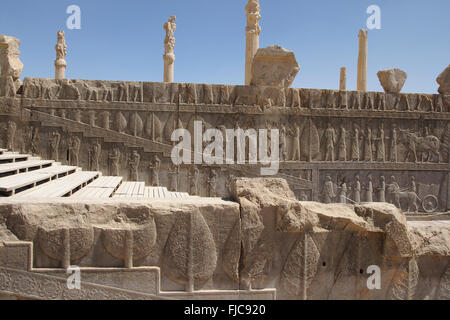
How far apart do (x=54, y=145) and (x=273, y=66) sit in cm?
633

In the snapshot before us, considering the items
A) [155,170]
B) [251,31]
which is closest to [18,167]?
[155,170]

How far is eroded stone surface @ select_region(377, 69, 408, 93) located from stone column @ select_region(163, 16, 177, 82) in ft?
34.1

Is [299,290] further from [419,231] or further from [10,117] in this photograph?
[10,117]

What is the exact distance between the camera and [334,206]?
12.9 ft

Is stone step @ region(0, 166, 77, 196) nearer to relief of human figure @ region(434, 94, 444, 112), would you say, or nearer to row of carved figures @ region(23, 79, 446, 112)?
row of carved figures @ region(23, 79, 446, 112)

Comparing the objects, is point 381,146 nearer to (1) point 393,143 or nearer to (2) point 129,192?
(1) point 393,143

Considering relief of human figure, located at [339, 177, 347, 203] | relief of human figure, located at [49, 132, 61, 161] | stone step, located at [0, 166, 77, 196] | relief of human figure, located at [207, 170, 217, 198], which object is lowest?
relief of human figure, located at [339, 177, 347, 203]

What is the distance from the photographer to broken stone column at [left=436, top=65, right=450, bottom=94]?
34.2ft

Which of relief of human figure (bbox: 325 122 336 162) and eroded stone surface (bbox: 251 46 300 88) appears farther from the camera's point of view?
relief of human figure (bbox: 325 122 336 162)

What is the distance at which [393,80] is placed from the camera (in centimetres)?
1012

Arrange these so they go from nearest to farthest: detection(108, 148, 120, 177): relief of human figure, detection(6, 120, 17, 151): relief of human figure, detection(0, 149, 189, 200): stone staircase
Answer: detection(0, 149, 189, 200): stone staircase → detection(6, 120, 17, 151): relief of human figure → detection(108, 148, 120, 177): relief of human figure

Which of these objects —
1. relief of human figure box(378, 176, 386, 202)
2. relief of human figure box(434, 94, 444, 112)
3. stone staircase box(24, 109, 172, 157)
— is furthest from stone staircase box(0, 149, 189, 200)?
relief of human figure box(434, 94, 444, 112)

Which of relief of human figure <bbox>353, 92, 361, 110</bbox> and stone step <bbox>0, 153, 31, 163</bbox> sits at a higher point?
relief of human figure <bbox>353, 92, 361, 110</bbox>

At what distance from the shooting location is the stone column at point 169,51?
55.8ft
